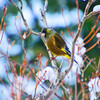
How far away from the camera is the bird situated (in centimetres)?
205

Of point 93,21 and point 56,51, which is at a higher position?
point 56,51

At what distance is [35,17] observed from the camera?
5.29m

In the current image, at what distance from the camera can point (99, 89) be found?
1788 millimetres

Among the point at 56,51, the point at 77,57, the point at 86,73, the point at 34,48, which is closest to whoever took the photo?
the point at 77,57

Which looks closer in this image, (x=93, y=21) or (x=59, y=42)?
(x=59, y=42)

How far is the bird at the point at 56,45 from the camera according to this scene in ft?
6.72

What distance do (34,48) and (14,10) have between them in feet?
2.92

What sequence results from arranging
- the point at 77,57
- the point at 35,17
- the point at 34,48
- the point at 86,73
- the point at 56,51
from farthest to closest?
the point at 35,17 → the point at 34,48 → the point at 86,73 → the point at 56,51 → the point at 77,57

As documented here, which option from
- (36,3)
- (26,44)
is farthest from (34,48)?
(36,3)

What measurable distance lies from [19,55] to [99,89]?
3.24 m

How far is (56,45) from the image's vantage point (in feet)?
6.88

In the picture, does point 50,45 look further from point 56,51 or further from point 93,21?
point 93,21

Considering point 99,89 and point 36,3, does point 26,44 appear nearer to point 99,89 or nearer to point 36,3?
point 36,3

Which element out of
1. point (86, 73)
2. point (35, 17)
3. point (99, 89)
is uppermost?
point (99, 89)
